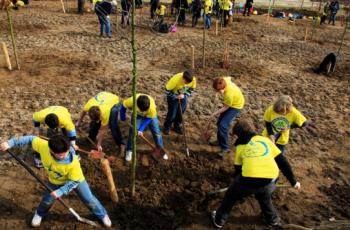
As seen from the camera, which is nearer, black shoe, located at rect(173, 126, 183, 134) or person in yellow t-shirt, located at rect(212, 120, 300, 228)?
person in yellow t-shirt, located at rect(212, 120, 300, 228)

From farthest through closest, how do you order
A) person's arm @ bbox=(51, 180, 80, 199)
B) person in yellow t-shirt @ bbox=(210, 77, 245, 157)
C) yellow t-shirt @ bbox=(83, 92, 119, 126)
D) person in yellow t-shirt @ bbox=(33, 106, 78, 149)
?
person in yellow t-shirt @ bbox=(210, 77, 245, 157)
yellow t-shirt @ bbox=(83, 92, 119, 126)
person in yellow t-shirt @ bbox=(33, 106, 78, 149)
person's arm @ bbox=(51, 180, 80, 199)

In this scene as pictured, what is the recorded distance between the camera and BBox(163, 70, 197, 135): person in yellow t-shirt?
5887 mm

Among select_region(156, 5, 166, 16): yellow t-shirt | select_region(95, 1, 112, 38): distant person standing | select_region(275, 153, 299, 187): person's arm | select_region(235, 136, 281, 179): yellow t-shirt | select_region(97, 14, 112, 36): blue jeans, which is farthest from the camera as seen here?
select_region(156, 5, 166, 16): yellow t-shirt

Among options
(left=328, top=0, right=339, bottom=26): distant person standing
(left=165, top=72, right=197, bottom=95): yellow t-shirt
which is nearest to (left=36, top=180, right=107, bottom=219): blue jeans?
(left=165, top=72, right=197, bottom=95): yellow t-shirt

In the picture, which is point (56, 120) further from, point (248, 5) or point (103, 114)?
point (248, 5)

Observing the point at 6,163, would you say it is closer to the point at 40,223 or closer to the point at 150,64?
the point at 40,223

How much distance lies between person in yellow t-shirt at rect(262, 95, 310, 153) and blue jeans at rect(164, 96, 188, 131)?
184cm

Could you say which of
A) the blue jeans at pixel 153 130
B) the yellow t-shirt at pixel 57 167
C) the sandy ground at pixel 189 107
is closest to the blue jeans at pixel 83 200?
the yellow t-shirt at pixel 57 167

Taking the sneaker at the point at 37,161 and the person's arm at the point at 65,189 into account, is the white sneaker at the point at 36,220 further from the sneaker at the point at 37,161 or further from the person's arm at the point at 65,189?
the sneaker at the point at 37,161

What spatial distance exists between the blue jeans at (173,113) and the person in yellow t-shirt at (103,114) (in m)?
1.03

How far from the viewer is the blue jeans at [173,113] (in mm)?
6184

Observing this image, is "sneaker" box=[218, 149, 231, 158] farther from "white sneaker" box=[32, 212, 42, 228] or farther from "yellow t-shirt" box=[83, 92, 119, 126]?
"white sneaker" box=[32, 212, 42, 228]

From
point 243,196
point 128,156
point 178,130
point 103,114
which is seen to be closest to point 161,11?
point 178,130

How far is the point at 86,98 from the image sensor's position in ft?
25.1
